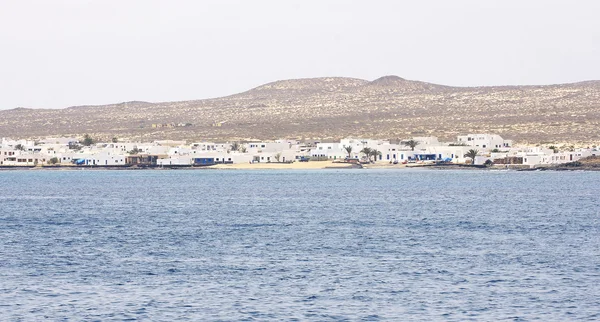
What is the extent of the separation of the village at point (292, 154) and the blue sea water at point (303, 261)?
96.1 m

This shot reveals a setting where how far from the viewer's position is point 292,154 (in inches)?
7431

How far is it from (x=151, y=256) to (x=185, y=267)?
4.14 meters

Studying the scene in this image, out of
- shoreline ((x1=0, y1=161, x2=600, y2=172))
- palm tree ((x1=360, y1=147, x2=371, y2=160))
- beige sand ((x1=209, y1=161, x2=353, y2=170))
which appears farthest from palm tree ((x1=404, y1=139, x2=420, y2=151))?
beige sand ((x1=209, y1=161, x2=353, y2=170))

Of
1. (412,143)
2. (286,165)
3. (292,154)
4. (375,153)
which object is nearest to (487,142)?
(412,143)

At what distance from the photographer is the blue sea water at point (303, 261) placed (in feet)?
106

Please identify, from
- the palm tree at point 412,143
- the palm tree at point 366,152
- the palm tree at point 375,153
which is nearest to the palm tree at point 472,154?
the palm tree at point 412,143

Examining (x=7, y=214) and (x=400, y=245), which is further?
(x=7, y=214)

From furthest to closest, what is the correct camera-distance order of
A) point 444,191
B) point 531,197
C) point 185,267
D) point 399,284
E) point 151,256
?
point 444,191 → point 531,197 → point 151,256 → point 185,267 → point 399,284

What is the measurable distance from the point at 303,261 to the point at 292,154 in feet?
480

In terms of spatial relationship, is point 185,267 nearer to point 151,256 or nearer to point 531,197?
point 151,256

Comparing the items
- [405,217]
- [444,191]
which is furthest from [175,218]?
[444,191]

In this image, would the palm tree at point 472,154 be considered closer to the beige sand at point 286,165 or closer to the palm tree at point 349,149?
the beige sand at point 286,165

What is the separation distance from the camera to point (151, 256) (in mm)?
44594

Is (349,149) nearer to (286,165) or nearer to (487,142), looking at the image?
(286,165)
